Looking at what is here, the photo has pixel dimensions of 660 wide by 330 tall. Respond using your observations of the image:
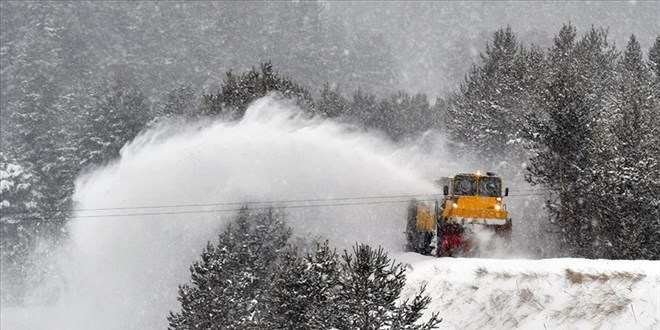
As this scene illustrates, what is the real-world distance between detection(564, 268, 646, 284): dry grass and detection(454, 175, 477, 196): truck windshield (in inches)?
374

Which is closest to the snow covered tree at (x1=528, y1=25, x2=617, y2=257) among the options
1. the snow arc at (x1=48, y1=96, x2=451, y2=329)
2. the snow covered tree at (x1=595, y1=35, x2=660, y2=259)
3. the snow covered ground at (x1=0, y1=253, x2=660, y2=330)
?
the snow covered tree at (x1=595, y1=35, x2=660, y2=259)

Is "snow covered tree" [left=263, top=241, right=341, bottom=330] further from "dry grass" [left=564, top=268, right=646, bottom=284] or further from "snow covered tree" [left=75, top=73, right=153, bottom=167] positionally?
"snow covered tree" [left=75, top=73, right=153, bottom=167]

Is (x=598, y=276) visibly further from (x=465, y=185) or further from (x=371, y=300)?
(x=465, y=185)

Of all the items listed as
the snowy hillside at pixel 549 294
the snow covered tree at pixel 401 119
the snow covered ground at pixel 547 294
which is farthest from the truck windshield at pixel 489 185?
the snow covered tree at pixel 401 119

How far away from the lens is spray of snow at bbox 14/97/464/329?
1350 inches

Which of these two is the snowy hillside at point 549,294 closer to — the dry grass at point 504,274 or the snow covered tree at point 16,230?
the dry grass at point 504,274

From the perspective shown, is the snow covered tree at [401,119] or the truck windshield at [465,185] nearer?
the truck windshield at [465,185]

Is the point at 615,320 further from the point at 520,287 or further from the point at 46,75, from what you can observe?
the point at 46,75

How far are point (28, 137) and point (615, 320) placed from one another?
10066 centimetres

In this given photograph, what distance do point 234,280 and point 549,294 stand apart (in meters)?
16.3

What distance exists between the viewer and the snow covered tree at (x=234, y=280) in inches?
1093

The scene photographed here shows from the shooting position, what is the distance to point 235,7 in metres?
149

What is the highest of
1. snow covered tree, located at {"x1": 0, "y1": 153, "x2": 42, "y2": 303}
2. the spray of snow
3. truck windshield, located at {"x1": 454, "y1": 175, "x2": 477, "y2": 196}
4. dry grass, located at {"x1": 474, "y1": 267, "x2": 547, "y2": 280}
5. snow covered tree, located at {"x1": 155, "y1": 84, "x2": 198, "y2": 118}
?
snow covered tree, located at {"x1": 155, "y1": 84, "x2": 198, "y2": 118}

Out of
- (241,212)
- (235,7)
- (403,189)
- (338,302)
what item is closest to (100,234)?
(241,212)
